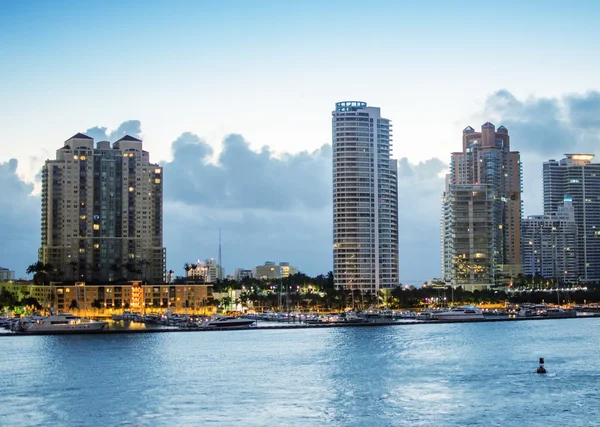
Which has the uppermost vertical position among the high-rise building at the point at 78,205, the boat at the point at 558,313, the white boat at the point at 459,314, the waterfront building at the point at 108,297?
the high-rise building at the point at 78,205

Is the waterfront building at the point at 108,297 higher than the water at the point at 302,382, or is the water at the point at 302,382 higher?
the waterfront building at the point at 108,297

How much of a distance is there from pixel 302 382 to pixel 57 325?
3021 inches

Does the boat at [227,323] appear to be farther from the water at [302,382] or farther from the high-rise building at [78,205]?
the high-rise building at [78,205]

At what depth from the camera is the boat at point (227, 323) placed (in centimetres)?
15000

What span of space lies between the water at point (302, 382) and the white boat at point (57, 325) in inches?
717

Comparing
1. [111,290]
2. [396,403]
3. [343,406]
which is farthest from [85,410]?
[111,290]

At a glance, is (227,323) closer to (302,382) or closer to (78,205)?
(78,205)

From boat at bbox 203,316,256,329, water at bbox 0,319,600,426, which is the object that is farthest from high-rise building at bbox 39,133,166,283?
water at bbox 0,319,600,426

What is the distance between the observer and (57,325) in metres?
140

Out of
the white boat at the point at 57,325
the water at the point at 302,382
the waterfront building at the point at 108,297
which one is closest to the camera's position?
the water at the point at 302,382

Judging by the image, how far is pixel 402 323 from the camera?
513 feet

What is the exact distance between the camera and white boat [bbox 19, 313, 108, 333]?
137750mm

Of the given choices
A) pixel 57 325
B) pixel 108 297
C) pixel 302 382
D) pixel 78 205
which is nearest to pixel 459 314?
pixel 108 297

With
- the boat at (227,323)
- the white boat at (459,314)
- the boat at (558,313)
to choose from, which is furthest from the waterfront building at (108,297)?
the boat at (558,313)
